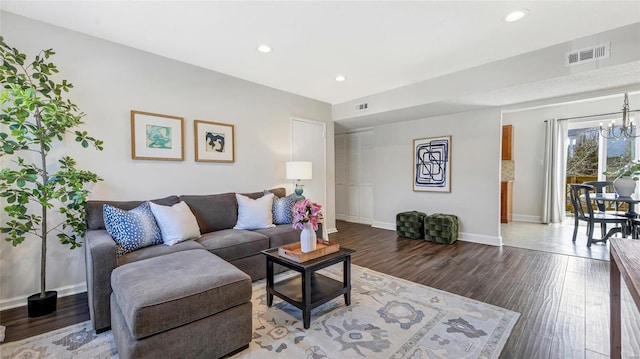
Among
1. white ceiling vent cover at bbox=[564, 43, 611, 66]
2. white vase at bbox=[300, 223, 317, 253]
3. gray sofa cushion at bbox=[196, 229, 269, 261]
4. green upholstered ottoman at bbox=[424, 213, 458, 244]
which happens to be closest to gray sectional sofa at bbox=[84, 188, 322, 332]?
gray sofa cushion at bbox=[196, 229, 269, 261]

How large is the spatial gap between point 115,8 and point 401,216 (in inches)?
180

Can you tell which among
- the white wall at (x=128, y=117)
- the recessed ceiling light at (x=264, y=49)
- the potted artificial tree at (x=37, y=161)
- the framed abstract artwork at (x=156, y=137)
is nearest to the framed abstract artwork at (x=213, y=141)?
the white wall at (x=128, y=117)

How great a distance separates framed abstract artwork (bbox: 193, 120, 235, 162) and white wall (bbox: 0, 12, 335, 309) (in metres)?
0.08

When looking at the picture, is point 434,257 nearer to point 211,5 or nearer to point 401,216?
point 401,216

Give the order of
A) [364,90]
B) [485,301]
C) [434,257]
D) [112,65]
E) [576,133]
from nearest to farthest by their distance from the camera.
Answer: [485,301] → [112,65] → [434,257] → [364,90] → [576,133]

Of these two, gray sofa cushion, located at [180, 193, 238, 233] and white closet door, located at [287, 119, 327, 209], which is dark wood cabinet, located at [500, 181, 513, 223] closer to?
white closet door, located at [287, 119, 327, 209]

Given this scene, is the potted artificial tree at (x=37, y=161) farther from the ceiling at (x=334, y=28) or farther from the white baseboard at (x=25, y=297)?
the ceiling at (x=334, y=28)

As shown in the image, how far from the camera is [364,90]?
433cm

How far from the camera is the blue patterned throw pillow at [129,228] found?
226 cm

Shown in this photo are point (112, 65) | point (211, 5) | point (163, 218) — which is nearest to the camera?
point (211, 5)

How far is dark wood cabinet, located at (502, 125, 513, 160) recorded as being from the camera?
6066 millimetres

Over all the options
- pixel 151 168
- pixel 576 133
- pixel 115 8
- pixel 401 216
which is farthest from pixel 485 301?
pixel 576 133

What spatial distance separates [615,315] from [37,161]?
14.5ft

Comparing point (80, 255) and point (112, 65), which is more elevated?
point (112, 65)
